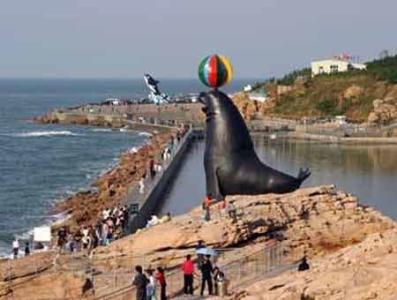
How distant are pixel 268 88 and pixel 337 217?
8047 centimetres

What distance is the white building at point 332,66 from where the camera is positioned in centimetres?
11412

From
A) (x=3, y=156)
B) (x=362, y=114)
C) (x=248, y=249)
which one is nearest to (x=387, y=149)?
(x=362, y=114)

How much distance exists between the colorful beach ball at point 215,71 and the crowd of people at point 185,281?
1118 cm

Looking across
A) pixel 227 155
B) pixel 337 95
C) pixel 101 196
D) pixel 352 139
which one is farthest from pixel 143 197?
pixel 337 95

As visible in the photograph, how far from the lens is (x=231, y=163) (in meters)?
29.6

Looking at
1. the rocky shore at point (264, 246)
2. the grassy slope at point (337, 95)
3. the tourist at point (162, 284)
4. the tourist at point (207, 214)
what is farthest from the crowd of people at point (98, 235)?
the grassy slope at point (337, 95)

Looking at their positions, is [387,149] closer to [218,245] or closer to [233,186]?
[233,186]

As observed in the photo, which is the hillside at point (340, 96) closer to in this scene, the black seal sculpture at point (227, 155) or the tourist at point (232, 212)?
the black seal sculpture at point (227, 155)

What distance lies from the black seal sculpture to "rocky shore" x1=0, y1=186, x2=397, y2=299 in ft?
4.09

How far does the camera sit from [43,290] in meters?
21.4

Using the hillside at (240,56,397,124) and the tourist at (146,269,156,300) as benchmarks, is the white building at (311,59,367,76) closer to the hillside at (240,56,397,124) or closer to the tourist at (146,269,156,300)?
the hillside at (240,56,397,124)

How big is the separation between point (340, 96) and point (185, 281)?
252 feet

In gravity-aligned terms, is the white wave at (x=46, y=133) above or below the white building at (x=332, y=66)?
below

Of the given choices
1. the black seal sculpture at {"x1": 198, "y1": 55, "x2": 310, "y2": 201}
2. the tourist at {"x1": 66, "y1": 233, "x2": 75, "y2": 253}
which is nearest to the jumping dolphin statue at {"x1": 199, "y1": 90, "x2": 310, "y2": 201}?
the black seal sculpture at {"x1": 198, "y1": 55, "x2": 310, "y2": 201}
